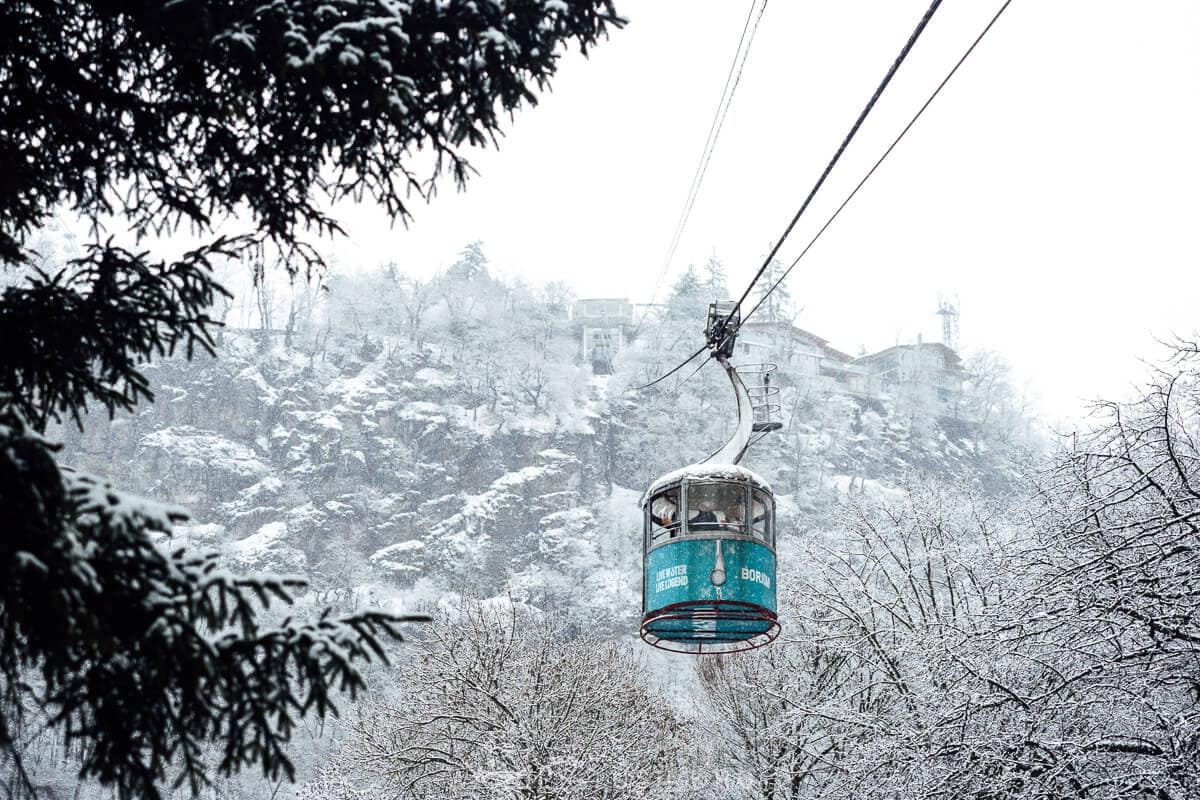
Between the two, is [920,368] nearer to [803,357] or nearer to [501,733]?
[803,357]

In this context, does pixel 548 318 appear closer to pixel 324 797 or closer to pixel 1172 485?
pixel 324 797

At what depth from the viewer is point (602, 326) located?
155 metres

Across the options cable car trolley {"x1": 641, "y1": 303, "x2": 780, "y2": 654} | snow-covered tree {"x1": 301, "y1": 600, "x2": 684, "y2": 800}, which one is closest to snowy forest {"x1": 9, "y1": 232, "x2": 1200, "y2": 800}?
snow-covered tree {"x1": 301, "y1": 600, "x2": 684, "y2": 800}

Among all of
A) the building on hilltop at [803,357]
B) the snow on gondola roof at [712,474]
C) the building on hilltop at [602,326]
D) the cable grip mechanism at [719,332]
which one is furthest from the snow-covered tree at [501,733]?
the building on hilltop at [602,326]

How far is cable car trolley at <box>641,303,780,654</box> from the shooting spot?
1452cm

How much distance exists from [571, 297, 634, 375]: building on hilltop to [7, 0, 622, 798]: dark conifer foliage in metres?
141

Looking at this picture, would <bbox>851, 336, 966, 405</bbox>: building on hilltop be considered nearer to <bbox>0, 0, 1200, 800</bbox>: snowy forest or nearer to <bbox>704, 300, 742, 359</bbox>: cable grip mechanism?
<bbox>0, 0, 1200, 800</bbox>: snowy forest

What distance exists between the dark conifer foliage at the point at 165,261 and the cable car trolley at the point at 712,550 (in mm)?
8526

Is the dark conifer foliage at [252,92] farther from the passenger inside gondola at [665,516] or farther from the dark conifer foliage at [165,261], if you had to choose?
the passenger inside gondola at [665,516]

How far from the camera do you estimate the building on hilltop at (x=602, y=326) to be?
493 feet

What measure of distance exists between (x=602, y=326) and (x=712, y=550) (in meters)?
141

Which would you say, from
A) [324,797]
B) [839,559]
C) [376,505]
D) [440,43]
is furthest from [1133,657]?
[376,505]

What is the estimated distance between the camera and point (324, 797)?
34.1 meters

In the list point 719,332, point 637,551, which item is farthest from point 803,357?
point 719,332
